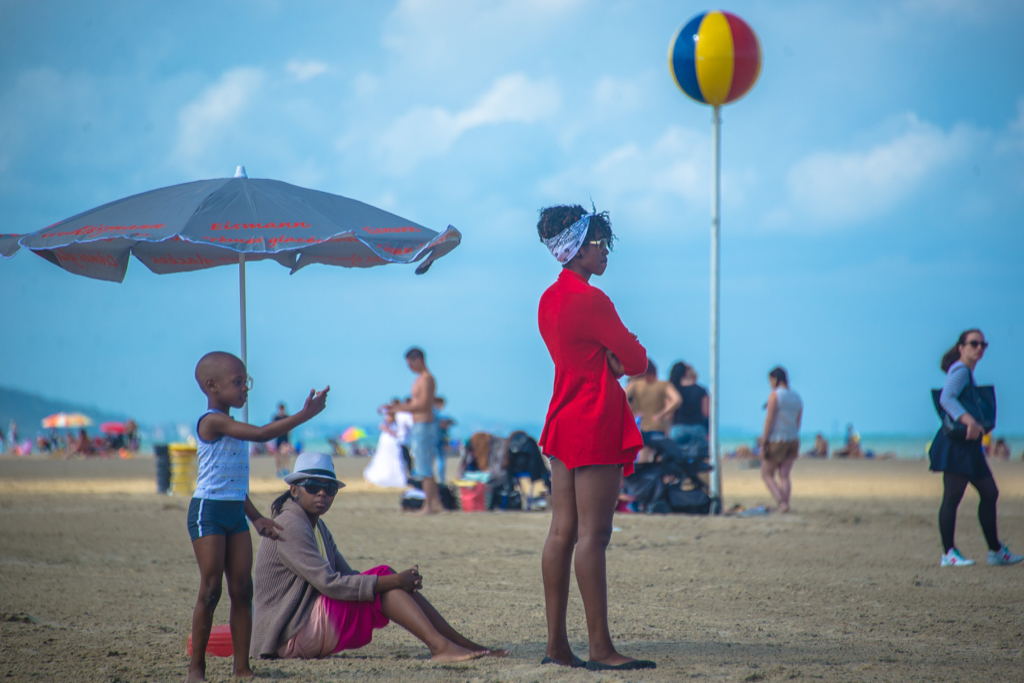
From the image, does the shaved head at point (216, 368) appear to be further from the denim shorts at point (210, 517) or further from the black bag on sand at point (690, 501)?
A: the black bag on sand at point (690, 501)

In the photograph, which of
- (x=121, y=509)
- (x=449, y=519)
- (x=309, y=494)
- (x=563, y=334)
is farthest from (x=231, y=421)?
(x=121, y=509)

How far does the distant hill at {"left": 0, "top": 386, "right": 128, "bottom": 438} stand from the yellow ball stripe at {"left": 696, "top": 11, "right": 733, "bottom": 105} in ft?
421

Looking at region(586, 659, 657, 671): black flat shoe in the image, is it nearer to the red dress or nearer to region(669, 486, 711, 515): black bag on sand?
the red dress

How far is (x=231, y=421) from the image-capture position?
3604mm

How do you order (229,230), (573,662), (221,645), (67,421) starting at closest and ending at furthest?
(573,662) → (229,230) → (221,645) → (67,421)

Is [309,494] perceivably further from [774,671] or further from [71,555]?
[71,555]

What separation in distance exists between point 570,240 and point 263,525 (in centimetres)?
184

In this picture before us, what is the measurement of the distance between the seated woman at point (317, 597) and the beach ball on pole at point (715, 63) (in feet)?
23.8

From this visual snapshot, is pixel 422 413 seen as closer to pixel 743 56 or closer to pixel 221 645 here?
pixel 743 56

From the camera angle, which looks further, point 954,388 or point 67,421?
point 67,421

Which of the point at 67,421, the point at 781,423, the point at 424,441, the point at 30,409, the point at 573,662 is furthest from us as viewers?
the point at 30,409

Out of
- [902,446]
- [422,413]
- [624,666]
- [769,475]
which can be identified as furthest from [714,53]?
[902,446]

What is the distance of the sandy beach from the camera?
403 cm

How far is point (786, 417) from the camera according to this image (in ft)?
34.9
